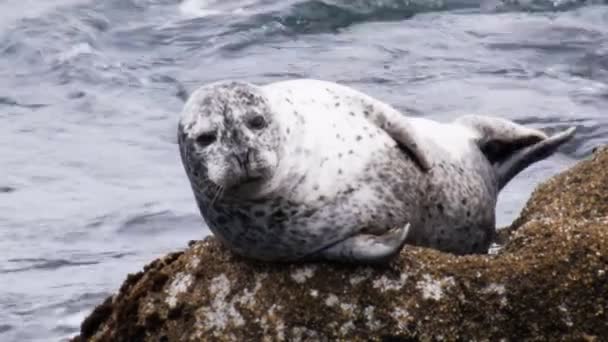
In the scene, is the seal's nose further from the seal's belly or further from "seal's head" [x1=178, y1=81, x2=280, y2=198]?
the seal's belly

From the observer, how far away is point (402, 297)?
5441 millimetres

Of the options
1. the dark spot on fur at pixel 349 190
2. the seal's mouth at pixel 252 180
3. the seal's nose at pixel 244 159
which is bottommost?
the dark spot on fur at pixel 349 190

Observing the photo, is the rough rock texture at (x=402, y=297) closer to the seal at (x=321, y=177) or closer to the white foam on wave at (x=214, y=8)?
the seal at (x=321, y=177)

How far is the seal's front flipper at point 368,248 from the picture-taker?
539cm

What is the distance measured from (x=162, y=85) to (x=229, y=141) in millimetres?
10074

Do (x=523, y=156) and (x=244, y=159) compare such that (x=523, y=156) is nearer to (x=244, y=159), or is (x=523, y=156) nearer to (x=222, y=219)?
(x=222, y=219)

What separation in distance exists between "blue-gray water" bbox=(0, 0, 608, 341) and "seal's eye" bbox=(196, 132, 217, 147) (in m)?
3.60

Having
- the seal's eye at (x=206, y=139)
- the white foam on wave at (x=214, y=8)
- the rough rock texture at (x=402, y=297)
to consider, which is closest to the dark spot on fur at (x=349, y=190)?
the rough rock texture at (x=402, y=297)

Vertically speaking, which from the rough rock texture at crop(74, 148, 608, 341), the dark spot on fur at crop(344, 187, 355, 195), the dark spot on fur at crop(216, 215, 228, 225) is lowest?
the rough rock texture at crop(74, 148, 608, 341)

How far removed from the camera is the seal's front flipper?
17.7ft

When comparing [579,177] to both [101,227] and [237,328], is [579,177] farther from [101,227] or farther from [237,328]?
[101,227]

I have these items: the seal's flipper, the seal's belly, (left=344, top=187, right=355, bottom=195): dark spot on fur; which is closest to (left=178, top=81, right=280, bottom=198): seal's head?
the seal's belly

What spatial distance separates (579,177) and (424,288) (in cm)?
146

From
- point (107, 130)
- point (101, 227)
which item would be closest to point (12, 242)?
point (101, 227)
